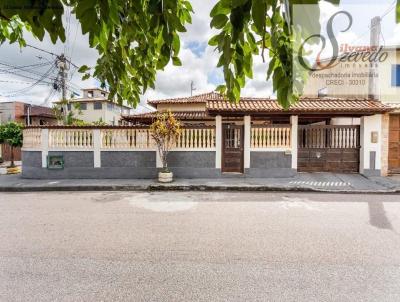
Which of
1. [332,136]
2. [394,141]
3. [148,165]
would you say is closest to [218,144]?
[148,165]

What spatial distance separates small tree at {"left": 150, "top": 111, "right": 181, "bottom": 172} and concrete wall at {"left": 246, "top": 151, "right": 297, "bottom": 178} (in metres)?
3.24

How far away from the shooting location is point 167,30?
1310 mm

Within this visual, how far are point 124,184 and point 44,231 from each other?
4.68 meters

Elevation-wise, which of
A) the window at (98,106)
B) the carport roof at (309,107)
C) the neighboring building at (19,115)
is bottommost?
the carport roof at (309,107)

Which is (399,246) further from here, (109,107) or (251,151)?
(109,107)

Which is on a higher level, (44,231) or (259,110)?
(259,110)

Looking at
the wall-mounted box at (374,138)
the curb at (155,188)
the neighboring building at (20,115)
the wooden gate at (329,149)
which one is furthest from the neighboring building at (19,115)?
the wall-mounted box at (374,138)

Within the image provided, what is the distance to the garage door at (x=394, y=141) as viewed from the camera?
11328 millimetres

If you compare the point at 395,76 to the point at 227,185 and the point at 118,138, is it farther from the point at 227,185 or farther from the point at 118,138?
the point at 118,138

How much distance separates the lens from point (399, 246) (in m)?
4.08

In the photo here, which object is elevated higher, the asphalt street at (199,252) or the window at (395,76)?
the window at (395,76)

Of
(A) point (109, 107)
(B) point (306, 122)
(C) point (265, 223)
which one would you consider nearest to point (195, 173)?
(C) point (265, 223)

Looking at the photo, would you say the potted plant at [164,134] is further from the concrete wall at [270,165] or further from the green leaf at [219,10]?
the green leaf at [219,10]

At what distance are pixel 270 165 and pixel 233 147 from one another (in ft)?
5.40
